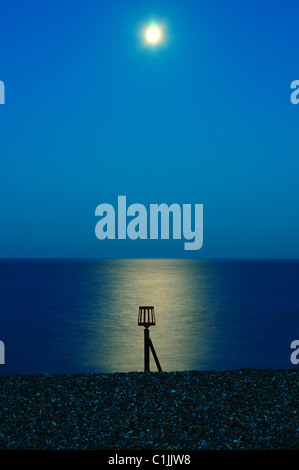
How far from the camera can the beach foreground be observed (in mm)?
11258

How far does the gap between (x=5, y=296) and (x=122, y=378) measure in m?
104

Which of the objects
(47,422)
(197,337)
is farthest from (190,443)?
(197,337)

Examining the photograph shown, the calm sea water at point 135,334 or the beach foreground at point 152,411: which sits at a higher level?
the beach foreground at point 152,411

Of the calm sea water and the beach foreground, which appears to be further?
the calm sea water

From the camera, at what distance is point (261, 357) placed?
47031 mm

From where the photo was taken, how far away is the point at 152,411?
12.6 m

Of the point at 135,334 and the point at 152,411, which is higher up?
the point at 152,411

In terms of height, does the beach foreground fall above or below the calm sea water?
above

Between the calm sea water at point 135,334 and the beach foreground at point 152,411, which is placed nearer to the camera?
the beach foreground at point 152,411

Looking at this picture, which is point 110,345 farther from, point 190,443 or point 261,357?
point 190,443

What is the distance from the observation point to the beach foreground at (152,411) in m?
11.3

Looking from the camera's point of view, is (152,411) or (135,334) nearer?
(152,411)
